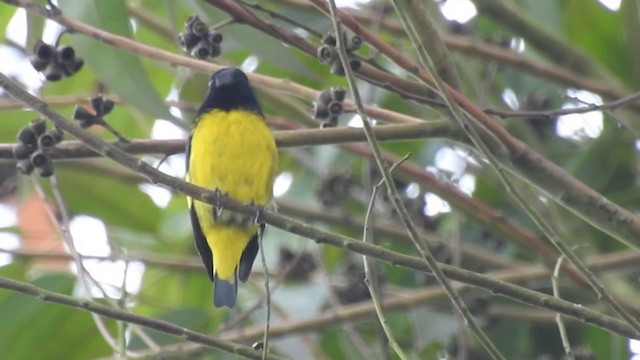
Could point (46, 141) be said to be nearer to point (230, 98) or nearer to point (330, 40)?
point (330, 40)

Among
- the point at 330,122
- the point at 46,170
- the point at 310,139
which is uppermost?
the point at 330,122

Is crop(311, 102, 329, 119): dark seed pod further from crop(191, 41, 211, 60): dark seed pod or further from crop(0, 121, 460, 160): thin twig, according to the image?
crop(191, 41, 211, 60): dark seed pod

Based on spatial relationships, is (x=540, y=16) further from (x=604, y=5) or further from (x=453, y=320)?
(x=453, y=320)

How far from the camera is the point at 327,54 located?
2.78m

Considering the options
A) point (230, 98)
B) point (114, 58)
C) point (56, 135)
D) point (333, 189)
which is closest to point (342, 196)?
point (333, 189)

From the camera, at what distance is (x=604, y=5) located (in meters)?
4.53

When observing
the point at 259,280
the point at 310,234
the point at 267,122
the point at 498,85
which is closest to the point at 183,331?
the point at 310,234

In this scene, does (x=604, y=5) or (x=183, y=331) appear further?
(x=604, y=5)

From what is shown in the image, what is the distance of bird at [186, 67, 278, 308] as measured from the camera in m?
3.59

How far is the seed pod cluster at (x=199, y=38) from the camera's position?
297 cm

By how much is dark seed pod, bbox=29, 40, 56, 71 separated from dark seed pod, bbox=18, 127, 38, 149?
246 mm

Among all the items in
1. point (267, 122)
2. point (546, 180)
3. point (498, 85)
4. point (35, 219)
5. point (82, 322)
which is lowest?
point (546, 180)

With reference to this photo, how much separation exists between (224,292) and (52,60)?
884 millimetres

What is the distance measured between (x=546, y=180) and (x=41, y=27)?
1.52 m
